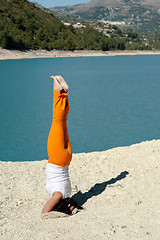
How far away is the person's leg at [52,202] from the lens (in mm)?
6645

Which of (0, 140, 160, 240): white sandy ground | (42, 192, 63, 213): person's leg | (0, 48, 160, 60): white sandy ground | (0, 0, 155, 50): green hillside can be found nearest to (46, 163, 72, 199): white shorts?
(42, 192, 63, 213): person's leg

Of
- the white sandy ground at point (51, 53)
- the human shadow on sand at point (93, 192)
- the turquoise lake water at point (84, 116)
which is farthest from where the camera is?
the white sandy ground at point (51, 53)

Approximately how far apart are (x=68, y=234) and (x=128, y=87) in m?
38.3

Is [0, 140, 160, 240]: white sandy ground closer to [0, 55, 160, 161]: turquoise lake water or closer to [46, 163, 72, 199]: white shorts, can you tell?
[46, 163, 72, 199]: white shorts

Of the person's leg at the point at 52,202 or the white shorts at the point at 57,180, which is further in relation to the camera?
the white shorts at the point at 57,180

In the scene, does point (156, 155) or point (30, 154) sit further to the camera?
point (30, 154)

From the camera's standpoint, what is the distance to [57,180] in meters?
6.93

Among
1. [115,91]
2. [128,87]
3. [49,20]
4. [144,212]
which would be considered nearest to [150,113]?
[115,91]

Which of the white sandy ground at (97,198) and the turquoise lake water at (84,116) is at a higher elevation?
the white sandy ground at (97,198)

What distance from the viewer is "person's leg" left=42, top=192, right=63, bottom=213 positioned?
664cm

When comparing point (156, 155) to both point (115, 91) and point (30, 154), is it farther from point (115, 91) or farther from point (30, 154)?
point (115, 91)

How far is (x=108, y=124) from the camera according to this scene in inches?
931

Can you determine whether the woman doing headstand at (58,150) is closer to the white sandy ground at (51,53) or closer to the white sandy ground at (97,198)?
the white sandy ground at (97,198)

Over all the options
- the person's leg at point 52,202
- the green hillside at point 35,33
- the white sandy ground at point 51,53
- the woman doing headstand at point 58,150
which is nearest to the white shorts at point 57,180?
the woman doing headstand at point 58,150
